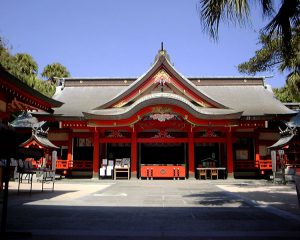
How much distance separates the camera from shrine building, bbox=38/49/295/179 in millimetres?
21641

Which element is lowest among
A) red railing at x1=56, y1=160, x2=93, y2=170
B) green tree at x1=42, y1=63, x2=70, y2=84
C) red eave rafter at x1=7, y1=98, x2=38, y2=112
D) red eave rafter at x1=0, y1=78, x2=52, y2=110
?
red railing at x1=56, y1=160, x2=93, y2=170

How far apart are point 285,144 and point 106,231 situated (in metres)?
14.0

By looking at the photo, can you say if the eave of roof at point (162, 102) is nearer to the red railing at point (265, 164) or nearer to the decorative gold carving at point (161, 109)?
the decorative gold carving at point (161, 109)

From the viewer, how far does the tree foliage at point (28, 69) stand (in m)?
23.3

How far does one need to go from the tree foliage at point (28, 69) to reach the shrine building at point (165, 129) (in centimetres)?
455

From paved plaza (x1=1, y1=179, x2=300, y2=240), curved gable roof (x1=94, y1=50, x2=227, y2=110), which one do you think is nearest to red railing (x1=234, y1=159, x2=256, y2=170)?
curved gable roof (x1=94, y1=50, x2=227, y2=110)

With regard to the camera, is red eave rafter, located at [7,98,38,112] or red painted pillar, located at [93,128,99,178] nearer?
red eave rafter, located at [7,98,38,112]

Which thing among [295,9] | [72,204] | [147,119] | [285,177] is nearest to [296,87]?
[285,177]

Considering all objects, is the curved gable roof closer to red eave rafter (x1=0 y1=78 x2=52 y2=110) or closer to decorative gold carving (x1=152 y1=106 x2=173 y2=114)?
decorative gold carving (x1=152 y1=106 x2=173 y2=114)

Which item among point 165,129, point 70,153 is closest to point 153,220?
point 165,129

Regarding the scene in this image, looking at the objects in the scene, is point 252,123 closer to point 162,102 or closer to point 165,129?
point 165,129

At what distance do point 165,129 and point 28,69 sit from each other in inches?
645

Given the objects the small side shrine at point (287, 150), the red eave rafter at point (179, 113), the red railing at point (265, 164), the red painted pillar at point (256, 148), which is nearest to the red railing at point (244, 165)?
the red painted pillar at point (256, 148)

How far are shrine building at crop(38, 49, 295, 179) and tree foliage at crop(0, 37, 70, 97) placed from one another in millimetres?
4547
